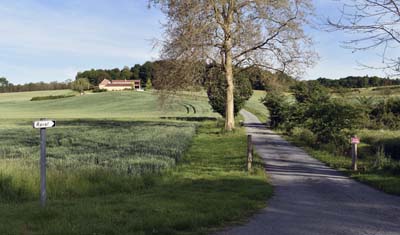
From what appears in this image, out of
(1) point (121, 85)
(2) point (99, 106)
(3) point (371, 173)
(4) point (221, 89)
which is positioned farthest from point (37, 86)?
(3) point (371, 173)

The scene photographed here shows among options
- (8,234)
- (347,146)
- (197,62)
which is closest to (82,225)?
(8,234)

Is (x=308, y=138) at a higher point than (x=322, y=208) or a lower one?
lower

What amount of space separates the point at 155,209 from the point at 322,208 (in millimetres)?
3297

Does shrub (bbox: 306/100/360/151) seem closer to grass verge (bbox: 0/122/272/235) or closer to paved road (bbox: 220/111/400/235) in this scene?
paved road (bbox: 220/111/400/235)

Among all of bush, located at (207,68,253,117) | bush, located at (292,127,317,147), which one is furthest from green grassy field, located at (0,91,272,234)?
bush, located at (207,68,253,117)

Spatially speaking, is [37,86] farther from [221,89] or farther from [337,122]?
[337,122]

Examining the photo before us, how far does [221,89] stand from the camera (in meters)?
38.9

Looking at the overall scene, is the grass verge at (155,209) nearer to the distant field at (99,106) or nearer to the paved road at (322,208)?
the paved road at (322,208)

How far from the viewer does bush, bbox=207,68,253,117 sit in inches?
1298

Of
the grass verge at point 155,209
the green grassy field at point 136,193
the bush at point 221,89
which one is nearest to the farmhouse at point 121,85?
the bush at point 221,89

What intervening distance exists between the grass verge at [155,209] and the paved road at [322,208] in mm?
483

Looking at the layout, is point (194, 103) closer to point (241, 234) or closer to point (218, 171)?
point (218, 171)

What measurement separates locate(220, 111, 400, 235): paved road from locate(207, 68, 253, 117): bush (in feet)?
61.7

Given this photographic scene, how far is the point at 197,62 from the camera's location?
98.7 feet
